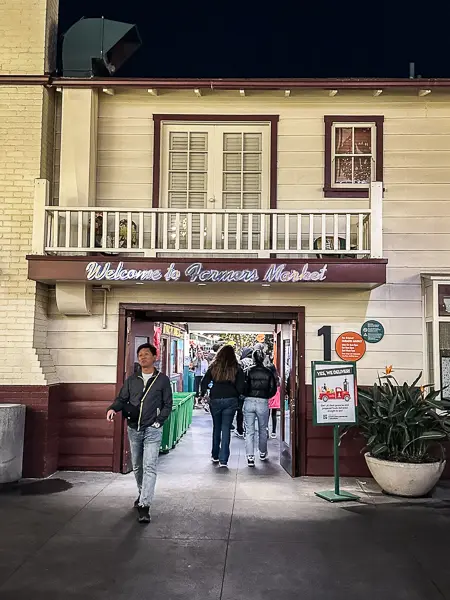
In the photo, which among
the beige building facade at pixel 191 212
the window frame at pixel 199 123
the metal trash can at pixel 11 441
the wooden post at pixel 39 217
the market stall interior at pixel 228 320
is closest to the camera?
the metal trash can at pixel 11 441

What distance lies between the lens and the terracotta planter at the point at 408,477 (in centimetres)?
721

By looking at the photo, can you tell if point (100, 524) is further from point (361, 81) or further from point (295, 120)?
point (361, 81)

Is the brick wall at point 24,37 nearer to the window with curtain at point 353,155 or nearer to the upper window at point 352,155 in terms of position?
the upper window at point 352,155

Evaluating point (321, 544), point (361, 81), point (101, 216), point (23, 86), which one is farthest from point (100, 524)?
point (361, 81)

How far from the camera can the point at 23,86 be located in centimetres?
870

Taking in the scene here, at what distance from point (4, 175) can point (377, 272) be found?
5617 millimetres

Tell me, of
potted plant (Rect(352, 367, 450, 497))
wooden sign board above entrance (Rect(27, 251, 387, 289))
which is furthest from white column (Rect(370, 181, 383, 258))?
potted plant (Rect(352, 367, 450, 497))

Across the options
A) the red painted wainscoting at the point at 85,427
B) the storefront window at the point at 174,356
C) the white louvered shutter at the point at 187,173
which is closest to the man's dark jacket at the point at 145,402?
the red painted wainscoting at the point at 85,427

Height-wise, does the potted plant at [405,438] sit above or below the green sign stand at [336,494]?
above

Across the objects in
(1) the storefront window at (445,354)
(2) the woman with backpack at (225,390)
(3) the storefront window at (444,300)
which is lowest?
(2) the woman with backpack at (225,390)

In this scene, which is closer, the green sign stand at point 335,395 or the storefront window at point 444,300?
the green sign stand at point 335,395

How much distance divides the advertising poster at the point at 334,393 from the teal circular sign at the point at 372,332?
1.12 m

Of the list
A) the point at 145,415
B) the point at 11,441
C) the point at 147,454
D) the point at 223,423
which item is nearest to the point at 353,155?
the point at 223,423

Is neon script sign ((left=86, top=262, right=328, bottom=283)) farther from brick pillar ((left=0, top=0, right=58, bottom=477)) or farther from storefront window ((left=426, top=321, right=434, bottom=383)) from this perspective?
storefront window ((left=426, top=321, right=434, bottom=383))
